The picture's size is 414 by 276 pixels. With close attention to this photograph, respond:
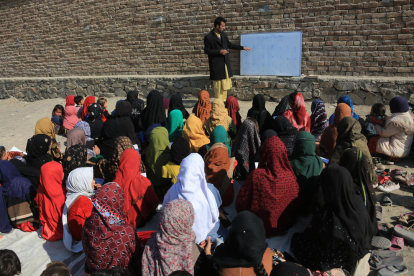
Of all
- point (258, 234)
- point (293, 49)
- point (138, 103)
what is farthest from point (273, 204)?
point (293, 49)

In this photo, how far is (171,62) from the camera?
905 centimetres

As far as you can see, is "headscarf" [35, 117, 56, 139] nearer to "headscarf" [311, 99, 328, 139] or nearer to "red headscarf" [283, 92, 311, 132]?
"red headscarf" [283, 92, 311, 132]

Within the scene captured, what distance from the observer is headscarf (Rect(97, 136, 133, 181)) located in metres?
3.61

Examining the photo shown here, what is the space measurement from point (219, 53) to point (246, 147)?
11.3ft

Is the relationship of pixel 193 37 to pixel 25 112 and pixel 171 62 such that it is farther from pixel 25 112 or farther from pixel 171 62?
pixel 25 112

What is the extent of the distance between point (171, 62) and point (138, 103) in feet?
11.2

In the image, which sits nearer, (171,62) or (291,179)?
(291,179)

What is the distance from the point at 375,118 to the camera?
4.61 meters

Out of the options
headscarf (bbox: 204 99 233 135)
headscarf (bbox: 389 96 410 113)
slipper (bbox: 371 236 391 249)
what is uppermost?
headscarf (bbox: 389 96 410 113)

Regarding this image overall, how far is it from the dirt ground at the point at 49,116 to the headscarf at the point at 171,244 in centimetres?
188

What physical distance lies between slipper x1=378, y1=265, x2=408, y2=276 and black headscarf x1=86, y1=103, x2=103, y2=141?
193 inches

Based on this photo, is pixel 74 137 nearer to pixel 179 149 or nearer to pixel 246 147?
pixel 179 149

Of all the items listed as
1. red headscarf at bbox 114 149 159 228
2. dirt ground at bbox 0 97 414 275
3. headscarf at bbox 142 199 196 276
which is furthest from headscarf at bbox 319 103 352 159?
headscarf at bbox 142 199 196 276

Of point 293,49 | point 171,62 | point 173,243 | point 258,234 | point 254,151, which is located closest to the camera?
point 258,234
